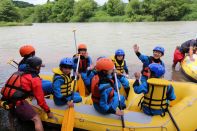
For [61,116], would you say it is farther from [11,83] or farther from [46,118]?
[11,83]

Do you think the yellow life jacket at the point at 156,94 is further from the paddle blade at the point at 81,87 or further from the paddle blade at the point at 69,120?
the paddle blade at the point at 81,87

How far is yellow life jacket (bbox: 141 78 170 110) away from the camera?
3.88 metres

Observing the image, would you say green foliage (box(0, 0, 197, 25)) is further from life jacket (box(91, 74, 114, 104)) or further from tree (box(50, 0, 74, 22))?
life jacket (box(91, 74, 114, 104))

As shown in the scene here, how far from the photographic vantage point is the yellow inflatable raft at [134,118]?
157 inches

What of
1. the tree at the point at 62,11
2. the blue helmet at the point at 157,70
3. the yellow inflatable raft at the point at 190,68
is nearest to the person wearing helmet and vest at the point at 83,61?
the blue helmet at the point at 157,70

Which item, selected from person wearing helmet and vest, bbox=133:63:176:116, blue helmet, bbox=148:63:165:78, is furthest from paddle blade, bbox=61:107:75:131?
blue helmet, bbox=148:63:165:78

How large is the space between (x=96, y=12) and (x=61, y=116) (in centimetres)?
4189

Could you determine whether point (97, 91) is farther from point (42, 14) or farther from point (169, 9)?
point (42, 14)

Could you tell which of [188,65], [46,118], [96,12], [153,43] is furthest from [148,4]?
[46,118]

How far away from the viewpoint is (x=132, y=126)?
13.1ft

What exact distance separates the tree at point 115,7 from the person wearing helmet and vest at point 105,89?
3998 cm

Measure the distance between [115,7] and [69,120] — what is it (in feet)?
134

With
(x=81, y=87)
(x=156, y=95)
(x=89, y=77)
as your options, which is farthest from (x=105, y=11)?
(x=156, y=95)

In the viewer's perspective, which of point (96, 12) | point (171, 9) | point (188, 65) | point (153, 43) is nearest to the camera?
point (188, 65)
